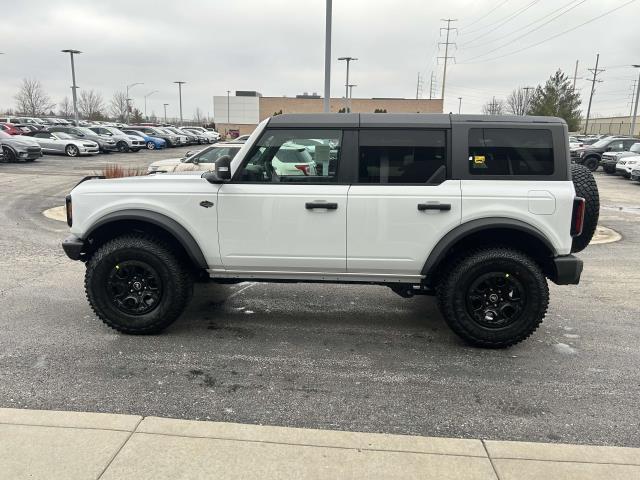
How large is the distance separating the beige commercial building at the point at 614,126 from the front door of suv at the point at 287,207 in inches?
3278

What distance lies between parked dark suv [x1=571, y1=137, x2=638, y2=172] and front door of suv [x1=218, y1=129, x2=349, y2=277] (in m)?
Result: 24.4

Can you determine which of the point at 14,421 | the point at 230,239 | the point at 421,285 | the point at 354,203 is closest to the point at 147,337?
the point at 230,239

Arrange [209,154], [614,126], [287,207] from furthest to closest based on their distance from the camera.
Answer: [614,126] < [209,154] < [287,207]

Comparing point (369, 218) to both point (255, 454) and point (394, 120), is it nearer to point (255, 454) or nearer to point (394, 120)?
point (394, 120)

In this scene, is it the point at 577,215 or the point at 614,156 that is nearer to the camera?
the point at 577,215

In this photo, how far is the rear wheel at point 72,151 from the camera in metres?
27.2

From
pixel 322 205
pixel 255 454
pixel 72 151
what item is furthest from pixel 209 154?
pixel 72 151

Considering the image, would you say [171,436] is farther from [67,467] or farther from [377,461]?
[377,461]

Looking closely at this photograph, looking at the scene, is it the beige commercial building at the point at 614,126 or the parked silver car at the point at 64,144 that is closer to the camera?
the parked silver car at the point at 64,144

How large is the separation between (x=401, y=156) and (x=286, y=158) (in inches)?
38.1

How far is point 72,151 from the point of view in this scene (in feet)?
89.5

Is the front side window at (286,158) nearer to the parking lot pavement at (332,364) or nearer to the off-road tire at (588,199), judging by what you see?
the parking lot pavement at (332,364)

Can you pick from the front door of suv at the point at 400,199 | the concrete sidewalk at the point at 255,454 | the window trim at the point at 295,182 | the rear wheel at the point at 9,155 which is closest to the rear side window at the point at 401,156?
the front door of suv at the point at 400,199

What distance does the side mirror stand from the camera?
4074mm
